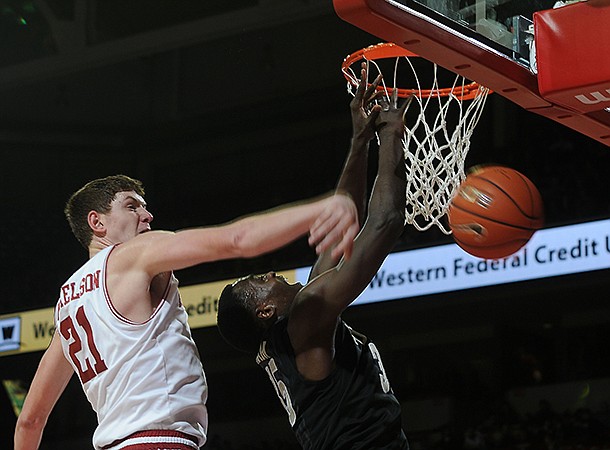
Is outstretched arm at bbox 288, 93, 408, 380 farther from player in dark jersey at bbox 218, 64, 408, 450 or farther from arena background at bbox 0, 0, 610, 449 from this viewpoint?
arena background at bbox 0, 0, 610, 449

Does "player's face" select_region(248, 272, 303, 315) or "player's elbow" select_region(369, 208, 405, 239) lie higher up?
"player's elbow" select_region(369, 208, 405, 239)

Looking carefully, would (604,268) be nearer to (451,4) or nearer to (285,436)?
(285,436)

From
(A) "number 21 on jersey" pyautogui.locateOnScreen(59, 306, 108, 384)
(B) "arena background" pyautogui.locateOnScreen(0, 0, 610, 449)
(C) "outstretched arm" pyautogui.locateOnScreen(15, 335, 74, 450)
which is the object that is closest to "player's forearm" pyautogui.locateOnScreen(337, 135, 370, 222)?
(A) "number 21 on jersey" pyautogui.locateOnScreen(59, 306, 108, 384)

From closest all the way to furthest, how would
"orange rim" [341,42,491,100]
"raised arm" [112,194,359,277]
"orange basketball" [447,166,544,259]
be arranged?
"raised arm" [112,194,359,277]
"orange basketball" [447,166,544,259]
"orange rim" [341,42,491,100]

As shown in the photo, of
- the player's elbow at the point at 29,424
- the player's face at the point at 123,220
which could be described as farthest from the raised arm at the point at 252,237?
the player's elbow at the point at 29,424

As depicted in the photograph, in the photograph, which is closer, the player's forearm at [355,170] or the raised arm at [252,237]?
the raised arm at [252,237]

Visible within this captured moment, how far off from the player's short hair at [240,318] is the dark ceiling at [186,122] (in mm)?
6324

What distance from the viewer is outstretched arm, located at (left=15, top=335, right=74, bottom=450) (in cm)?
301

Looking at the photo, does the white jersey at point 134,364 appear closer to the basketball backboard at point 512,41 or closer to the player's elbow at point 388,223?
the player's elbow at point 388,223

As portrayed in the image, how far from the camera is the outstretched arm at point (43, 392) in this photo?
3.01m

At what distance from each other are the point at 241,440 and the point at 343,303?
8887mm

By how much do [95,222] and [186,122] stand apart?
34.5 feet

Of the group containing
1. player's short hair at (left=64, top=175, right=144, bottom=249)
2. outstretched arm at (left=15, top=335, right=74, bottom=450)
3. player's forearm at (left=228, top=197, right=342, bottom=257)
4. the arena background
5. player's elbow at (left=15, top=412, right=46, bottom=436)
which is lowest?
the arena background

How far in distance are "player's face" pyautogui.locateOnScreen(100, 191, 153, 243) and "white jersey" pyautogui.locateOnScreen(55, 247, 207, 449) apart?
0.14m
